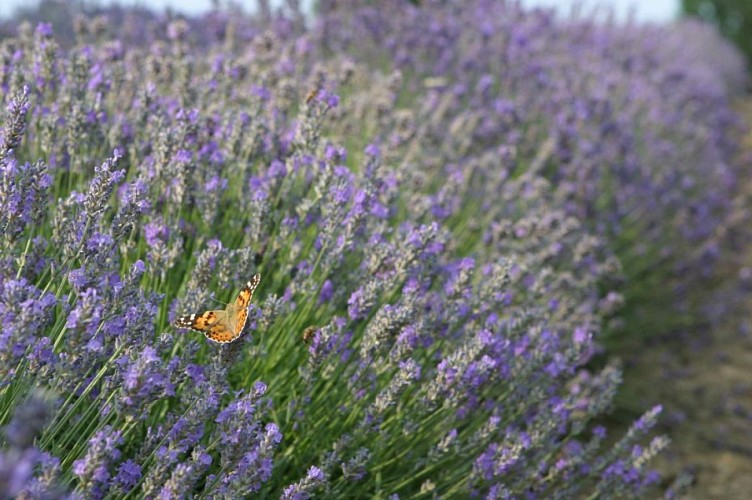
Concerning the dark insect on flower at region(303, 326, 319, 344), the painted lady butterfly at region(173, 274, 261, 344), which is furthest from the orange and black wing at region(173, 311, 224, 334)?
the dark insect on flower at region(303, 326, 319, 344)

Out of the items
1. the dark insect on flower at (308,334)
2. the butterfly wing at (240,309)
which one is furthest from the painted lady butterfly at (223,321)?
the dark insect on flower at (308,334)

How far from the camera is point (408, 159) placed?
3.33 metres

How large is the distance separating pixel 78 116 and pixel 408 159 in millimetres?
1528

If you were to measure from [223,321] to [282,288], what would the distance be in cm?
84

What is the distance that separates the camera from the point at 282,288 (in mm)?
2367

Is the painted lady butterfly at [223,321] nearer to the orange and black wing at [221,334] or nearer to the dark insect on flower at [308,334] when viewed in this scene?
the orange and black wing at [221,334]

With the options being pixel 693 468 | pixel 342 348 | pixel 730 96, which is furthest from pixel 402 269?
pixel 730 96

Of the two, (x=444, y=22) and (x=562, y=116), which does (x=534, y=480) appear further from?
(x=444, y=22)

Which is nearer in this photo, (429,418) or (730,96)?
(429,418)

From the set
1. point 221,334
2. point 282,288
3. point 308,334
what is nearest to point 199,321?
point 221,334

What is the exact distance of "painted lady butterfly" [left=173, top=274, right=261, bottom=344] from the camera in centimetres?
147

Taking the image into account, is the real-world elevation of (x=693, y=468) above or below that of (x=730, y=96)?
below

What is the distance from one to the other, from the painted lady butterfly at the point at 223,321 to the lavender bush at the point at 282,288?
39 mm

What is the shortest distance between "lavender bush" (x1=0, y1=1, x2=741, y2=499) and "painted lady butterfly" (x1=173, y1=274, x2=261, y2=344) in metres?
0.04
